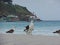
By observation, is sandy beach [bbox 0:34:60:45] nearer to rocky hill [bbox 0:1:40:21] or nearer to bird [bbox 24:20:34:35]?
bird [bbox 24:20:34:35]

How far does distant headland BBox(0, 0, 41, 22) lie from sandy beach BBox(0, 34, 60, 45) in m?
0.17

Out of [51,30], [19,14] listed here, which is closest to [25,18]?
[19,14]

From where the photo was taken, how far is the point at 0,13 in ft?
10.7

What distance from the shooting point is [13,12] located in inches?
130

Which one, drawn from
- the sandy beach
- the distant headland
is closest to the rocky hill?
the distant headland

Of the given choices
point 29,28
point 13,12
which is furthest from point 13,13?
point 29,28

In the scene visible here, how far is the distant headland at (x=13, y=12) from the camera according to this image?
3.27 meters

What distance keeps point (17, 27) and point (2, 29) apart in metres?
0.14

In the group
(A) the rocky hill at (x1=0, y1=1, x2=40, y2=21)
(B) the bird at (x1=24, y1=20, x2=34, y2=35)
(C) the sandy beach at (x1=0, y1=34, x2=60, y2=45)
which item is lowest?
(C) the sandy beach at (x1=0, y1=34, x2=60, y2=45)

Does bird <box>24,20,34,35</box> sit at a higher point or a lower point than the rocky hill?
lower

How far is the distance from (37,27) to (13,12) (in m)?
0.28

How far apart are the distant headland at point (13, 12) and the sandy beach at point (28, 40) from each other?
0.55 feet

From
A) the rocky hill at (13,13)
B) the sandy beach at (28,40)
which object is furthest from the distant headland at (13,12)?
the sandy beach at (28,40)

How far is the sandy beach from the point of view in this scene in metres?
3.15
